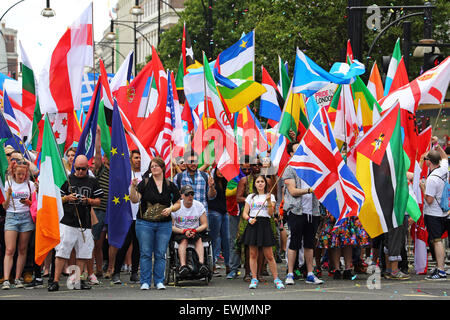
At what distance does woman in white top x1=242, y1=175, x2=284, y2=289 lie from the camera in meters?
11.6

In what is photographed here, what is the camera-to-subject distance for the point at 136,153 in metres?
12.7

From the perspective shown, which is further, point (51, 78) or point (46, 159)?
point (51, 78)

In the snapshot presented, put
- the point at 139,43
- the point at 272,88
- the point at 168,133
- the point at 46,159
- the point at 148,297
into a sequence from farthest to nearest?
1. the point at 139,43
2. the point at 272,88
3. the point at 168,133
4. the point at 46,159
5. the point at 148,297

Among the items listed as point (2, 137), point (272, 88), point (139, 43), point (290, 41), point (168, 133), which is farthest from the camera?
point (139, 43)

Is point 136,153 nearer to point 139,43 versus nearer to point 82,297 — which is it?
point 82,297

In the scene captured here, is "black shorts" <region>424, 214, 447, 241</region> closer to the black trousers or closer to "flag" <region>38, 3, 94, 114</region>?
the black trousers

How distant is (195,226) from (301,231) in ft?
4.76

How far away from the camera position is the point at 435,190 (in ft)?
40.9

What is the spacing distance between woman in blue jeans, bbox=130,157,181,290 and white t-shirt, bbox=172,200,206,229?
0.66 meters

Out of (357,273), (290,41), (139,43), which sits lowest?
(357,273)

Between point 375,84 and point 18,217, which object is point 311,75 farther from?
point 18,217

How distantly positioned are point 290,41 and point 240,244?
1718 centimetres

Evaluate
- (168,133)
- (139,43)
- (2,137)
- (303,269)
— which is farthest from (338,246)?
(139,43)

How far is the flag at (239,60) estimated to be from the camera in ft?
48.3
